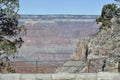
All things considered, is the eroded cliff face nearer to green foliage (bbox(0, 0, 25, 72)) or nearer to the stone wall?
green foliage (bbox(0, 0, 25, 72))

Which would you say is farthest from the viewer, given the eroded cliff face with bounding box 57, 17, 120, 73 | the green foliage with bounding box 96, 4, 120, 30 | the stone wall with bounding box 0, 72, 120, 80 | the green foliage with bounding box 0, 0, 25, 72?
the green foliage with bounding box 96, 4, 120, 30

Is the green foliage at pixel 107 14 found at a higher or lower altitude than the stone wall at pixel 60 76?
lower

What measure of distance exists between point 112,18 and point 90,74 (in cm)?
3076

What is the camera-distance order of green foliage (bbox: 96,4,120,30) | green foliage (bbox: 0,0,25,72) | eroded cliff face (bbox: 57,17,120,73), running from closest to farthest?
green foliage (bbox: 0,0,25,72) < eroded cliff face (bbox: 57,17,120,73) < green foliage (bbox: 96,4,120,30)

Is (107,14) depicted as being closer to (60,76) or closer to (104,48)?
(104,48)

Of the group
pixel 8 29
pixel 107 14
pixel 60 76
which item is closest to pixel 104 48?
pixel 107 14

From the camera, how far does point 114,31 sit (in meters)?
47.5

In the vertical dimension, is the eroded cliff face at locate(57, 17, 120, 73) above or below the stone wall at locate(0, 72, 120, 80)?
below

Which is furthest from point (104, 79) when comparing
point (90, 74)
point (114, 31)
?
point (114, 31)

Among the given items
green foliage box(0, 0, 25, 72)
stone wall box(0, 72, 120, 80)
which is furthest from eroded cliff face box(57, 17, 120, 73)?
stone wall box(0, 72, 120, 80)

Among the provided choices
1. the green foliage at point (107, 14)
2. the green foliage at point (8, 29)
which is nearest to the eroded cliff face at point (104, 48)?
the green foliage at point (107, 14)

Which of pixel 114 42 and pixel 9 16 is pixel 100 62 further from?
pixel 9 16

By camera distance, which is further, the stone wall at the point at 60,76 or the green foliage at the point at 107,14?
the green foliage at the point at 107,14

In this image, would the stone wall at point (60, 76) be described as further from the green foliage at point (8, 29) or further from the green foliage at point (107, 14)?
the green foliage at point (107, 14)
